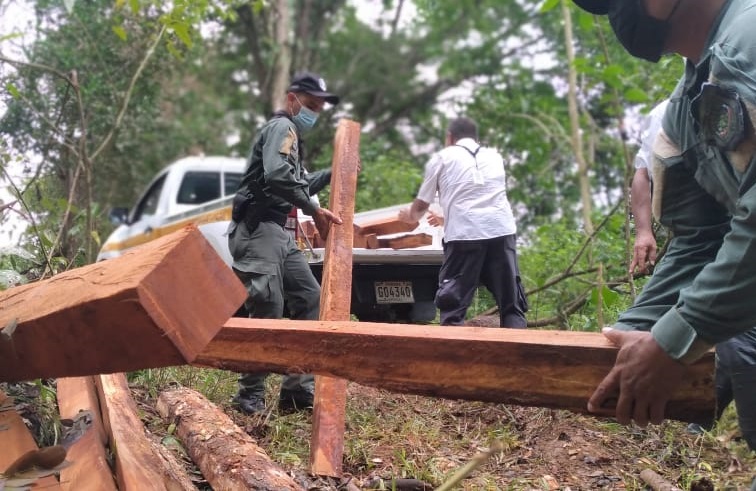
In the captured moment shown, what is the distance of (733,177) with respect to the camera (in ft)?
6.00

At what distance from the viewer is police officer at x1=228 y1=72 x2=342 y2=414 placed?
4.76 metres

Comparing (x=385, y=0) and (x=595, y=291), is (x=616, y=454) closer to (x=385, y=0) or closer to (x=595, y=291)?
(x=595, y=291)

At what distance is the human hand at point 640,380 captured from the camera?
5.52 ft

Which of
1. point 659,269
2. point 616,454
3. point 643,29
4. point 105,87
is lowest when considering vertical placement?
point 616,454

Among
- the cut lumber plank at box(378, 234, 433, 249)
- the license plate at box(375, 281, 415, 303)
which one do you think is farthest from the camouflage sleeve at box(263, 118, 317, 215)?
the license plate at box(375, 281, 415, 303)

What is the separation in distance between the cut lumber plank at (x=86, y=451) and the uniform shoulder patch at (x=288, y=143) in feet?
7.09

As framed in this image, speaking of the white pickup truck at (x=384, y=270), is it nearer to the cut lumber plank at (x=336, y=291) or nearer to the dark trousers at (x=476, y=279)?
the dark trousers at (x=476, y=279)

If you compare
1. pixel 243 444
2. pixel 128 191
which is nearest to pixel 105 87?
pixel 128 191

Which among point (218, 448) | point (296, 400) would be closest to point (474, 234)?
point (296, 400)

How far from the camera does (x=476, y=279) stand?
584 centimetres

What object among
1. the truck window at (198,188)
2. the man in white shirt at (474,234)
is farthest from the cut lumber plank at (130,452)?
the truck window at (198,188)

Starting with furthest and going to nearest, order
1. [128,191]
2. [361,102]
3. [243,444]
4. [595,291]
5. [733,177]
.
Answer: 1. [361,102]
2. [128,191]
3. [595,291]
4. [243,444]
5. [733,177]

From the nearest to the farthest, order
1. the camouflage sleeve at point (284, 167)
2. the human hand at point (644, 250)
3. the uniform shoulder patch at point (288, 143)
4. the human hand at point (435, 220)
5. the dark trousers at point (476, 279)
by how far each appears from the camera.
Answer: the human hand at point (644, 250) → the camouflage sleeve at point (284, 167) → the uniform shoulder patch at point (288, 143) → the dark trousers at point (476, 279) → the human hand at point (435, 220)

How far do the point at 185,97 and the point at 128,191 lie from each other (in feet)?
16.3
